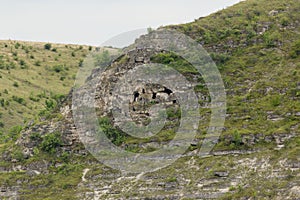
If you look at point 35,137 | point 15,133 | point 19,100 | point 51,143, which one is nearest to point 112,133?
point 51,143

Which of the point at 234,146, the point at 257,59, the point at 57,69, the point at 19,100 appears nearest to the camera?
the point at 234,146

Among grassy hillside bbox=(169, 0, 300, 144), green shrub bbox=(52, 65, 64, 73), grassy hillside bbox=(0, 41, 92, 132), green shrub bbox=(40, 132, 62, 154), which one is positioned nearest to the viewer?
grassy hillside bbox=(169, 0, 300, 144)

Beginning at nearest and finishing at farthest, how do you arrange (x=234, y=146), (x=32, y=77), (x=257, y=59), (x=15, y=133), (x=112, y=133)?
1. (x=234, y=146)
2. (x=112, y=133)
3. (x=257, y=59)
4. (x=15, y=133)
5. (x=32, y=77)

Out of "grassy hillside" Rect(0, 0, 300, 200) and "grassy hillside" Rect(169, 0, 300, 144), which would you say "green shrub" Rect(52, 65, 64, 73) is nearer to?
"grassy hillside" Rect(0, 0, 300, 200)

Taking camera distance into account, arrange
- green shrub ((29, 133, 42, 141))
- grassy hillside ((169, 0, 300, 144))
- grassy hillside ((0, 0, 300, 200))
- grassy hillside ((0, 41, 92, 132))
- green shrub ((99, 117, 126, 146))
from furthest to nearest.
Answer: grassy hillside ((0, 41, 92, 132)) → green shrub ((29, 133, 42, 141)) → green shrub ((99, 117, 126, 146)) → grassy hillside ((169, 0, 300, 144)) → grassy hillside ((0, 0, 300, 200))

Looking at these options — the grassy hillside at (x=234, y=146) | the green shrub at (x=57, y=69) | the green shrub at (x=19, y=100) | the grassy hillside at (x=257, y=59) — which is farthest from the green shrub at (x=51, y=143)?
the green shrub at (x=57, y=69)

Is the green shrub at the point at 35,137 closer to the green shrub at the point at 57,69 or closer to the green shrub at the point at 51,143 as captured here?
the green shrub at the point at 51,143

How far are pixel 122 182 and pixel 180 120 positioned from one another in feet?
40.0

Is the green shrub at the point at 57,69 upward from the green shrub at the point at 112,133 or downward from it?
upward

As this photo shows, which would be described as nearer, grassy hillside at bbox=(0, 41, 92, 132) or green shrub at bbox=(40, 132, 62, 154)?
green shrub at bbox=(40, 132, 62, 154)

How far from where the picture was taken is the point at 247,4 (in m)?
130

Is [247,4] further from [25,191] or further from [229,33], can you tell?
[25,191]

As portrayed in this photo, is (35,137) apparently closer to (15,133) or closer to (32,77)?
(15,133)

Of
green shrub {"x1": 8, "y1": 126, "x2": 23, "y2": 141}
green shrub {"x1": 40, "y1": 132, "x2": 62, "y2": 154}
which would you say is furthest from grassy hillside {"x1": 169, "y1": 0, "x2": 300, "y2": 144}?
green shrub {"x1": 8, "y1": 126, "x2": 23, "y2": 141}
